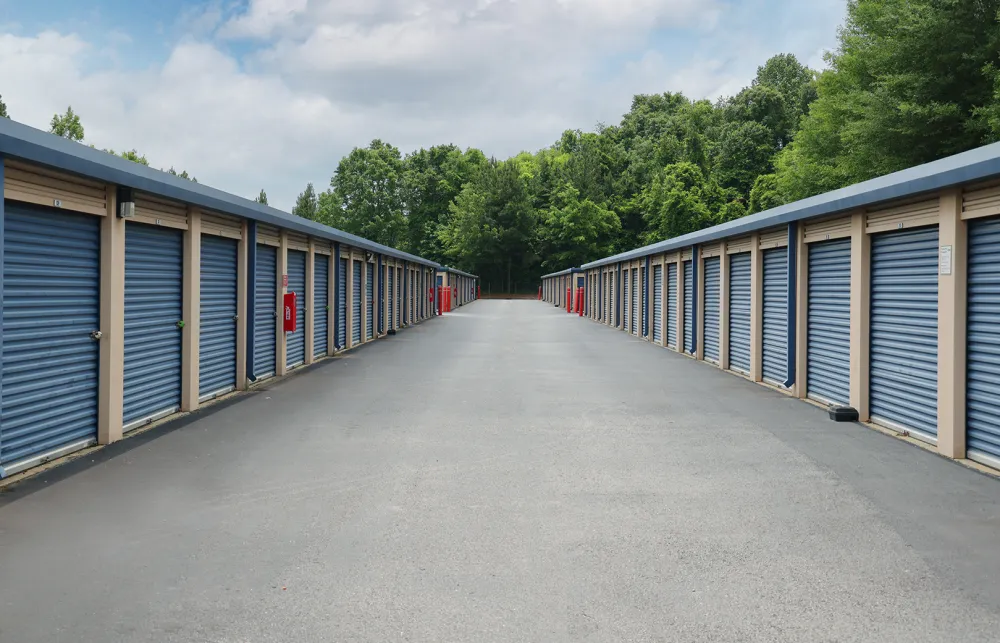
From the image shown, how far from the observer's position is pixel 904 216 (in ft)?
29.5

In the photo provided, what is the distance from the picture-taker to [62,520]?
5.51m

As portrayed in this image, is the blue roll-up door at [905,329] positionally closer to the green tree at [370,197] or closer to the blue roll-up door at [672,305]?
the blue roll-up door at [672,305]

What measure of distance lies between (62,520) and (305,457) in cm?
245

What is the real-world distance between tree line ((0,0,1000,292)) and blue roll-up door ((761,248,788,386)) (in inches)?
722

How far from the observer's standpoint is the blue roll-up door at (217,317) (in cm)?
1123

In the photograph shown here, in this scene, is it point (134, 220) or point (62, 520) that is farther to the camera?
point (134, 220)

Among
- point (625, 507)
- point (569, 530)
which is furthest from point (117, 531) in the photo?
point (625, 507)

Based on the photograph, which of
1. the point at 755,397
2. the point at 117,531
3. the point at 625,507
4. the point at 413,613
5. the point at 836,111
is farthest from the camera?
the point at 836,111

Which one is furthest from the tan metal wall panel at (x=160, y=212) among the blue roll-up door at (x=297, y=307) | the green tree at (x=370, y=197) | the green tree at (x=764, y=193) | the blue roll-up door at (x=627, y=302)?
the green tree at (x=370, y=197)

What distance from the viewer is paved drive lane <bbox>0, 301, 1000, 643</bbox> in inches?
156

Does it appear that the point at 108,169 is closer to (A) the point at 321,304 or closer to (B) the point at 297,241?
(B) the point at 297,241

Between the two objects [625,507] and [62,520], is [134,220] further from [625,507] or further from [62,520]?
[625,507]

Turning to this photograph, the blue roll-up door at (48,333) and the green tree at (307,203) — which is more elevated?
the green tree at (307,203)

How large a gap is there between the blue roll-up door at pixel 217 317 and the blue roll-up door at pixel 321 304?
508cm
